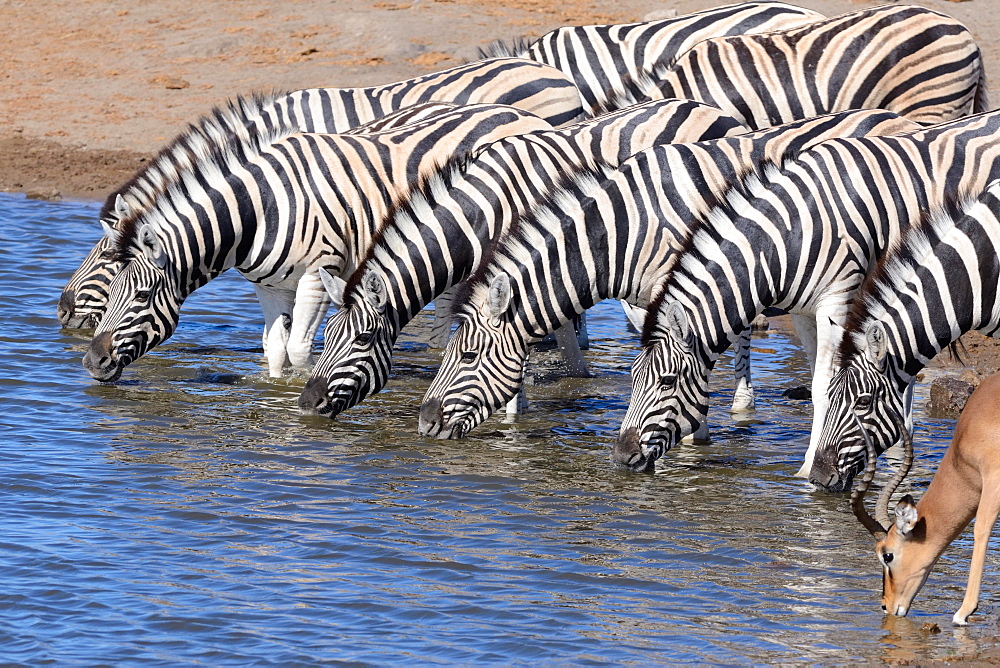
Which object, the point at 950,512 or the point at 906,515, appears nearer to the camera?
the point at 906,515

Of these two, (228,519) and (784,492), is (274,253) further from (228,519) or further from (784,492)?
(784,492)

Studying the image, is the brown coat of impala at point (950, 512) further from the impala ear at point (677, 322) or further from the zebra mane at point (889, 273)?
the impala ear at point (677, 322)

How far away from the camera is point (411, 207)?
1084cm

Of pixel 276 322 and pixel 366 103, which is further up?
pixel 366 103

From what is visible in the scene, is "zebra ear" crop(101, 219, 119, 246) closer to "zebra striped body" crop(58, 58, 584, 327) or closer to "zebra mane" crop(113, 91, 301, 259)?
"zebra mane" crop(113, 91, 301, 259)

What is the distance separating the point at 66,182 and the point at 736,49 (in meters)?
9.29

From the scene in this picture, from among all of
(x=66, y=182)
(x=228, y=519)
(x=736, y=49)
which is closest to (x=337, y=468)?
(x=228, y=519)

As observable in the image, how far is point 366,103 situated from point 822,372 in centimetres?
568

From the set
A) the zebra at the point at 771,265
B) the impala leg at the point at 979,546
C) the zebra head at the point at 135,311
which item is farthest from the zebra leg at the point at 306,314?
the impala leg at the point at 979,546

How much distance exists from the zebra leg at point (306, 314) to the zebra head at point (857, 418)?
13.1 ft

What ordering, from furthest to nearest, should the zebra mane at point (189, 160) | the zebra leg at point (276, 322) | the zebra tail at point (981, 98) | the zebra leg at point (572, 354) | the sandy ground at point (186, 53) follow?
the sandy ground at point (186, 53) → the zebra tail at point (981, 98) → the zebra leg at point (572, 354) → the zebra leg at point (276, 322) → the zebra mane at point (189, 160)

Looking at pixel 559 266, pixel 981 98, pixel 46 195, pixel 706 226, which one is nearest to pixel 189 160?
pixel 559 266

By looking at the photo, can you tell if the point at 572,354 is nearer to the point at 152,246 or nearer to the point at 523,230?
the point at 523,230

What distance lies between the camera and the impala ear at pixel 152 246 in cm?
1112
